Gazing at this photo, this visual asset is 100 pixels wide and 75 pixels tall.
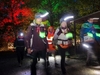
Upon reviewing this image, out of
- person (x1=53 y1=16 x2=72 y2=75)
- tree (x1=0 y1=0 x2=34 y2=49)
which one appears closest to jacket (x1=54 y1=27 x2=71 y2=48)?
person (x1=53 y1=16 x2=72 y2=75)

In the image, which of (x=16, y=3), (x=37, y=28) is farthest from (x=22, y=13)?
(x=37, y=28)

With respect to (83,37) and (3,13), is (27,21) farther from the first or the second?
(83,37)

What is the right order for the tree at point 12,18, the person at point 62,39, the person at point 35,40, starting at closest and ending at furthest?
1. the person at point 35,40
2. the person at point 62,39
3. the tree at point 12,18

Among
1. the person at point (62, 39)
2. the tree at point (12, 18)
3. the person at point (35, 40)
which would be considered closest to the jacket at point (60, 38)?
the person at point (62, 39)

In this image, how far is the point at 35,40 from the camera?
260 inches

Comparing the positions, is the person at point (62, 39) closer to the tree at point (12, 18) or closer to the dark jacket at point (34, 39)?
the dark jacket at point (34, 39)

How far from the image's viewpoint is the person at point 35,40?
6514 mm

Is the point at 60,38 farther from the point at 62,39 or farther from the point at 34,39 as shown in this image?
the point at 34,39

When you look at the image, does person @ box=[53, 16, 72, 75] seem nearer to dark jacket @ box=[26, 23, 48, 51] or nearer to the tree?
dark jacket @ box=[26, 23, 48, 51]

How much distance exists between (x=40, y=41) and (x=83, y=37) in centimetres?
294

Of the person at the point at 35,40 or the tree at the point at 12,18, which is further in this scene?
the tree at the point at 12,18

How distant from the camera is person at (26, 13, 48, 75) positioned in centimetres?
651

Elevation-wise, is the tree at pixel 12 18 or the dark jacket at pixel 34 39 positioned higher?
the tree at pixel 12 18

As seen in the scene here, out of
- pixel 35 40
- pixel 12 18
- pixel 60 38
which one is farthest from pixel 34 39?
pixel 12 18
